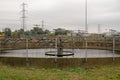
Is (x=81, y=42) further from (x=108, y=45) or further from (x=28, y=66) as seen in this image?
(x=28, y=66)

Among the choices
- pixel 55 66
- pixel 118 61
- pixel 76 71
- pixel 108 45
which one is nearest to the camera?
pixel 76 71

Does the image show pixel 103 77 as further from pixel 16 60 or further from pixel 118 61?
pixel 16 60

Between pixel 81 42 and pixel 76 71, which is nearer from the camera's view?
pixel 76 71

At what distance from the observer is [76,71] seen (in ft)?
30.7

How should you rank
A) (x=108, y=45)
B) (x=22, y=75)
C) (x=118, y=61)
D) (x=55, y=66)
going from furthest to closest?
(x=108, y=45)
(x=118, y=61)
(x=55, y=66)
(x=22, y=75)

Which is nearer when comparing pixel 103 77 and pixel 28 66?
pixel 103 77

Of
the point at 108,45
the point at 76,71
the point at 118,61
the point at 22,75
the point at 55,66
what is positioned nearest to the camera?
the point at 22,75

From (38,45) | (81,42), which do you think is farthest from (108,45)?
(38,45)

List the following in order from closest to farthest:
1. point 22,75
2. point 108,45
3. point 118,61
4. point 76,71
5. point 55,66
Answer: point 22,75
point 76,71
point 55,66
point 118,61
point 108,45

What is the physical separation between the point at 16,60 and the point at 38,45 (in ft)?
31.7

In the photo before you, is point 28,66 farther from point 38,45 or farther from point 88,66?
point 38,45

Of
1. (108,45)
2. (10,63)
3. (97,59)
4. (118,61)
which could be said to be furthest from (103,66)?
(108,45)

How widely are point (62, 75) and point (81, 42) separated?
13.1m

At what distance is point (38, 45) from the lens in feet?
67.2
